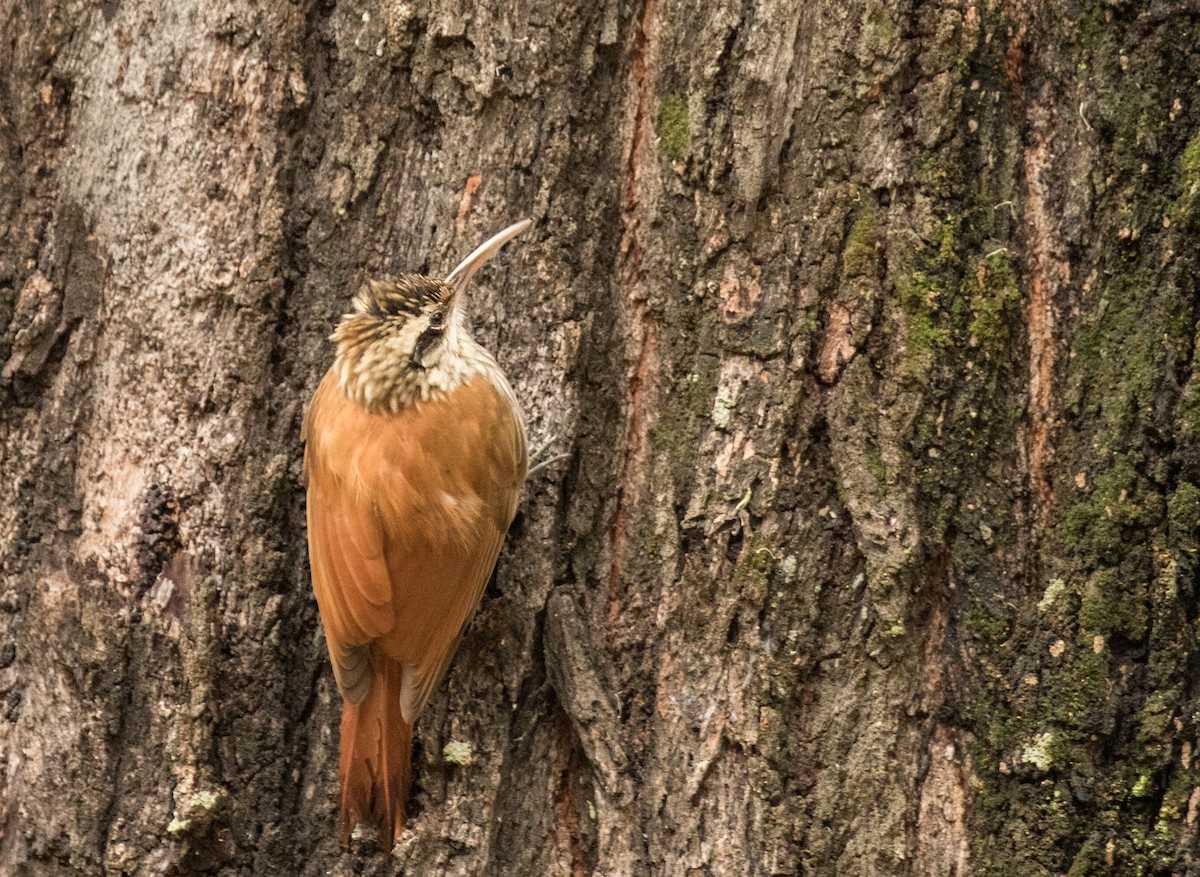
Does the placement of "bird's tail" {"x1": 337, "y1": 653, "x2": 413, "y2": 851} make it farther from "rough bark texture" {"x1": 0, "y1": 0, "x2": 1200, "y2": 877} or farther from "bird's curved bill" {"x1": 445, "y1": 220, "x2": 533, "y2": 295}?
"bird's curved bill" {"x1": 445, "y1": 220, "x2": 533, "y2": 295}

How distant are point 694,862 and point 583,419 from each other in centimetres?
105

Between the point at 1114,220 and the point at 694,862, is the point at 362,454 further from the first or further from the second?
the point at 1114,220

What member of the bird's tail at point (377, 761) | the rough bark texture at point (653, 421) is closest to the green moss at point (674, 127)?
the rough bark texture at point (653, 421)

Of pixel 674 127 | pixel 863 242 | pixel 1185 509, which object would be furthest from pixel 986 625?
pixel 674 127

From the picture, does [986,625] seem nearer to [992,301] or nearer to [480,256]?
[992,301]

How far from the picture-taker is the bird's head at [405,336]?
2.96m

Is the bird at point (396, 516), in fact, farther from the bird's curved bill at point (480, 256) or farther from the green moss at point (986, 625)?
Answer: the green moss at point (986, 625)

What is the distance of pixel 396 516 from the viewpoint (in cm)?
291

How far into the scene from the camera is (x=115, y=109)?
3.05 meters

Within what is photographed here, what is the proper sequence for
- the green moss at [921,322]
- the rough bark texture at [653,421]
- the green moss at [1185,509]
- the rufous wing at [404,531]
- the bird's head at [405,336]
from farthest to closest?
the bird's head at [405,336], the rufous wing at [404,531], the green moss at [921,322], the rough bark texture at [653,421], the green moss at [1185,509]

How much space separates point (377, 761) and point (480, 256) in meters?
1.21

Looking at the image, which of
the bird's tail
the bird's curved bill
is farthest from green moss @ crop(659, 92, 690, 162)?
the bird's tail

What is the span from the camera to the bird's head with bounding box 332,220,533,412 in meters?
2.96

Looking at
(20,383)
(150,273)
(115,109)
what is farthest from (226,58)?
(20,383)
